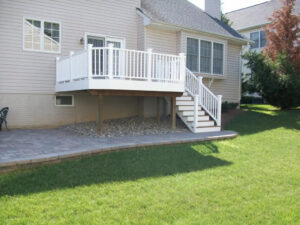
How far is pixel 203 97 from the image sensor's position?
984 centimetres

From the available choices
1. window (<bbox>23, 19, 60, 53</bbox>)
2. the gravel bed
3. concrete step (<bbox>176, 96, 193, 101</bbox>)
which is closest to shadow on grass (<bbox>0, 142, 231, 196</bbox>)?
the gravel bed

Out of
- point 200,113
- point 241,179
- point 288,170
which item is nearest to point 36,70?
point 200,113

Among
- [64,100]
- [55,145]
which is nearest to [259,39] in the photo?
[64,100]

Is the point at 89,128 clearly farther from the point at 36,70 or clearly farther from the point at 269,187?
the point at 269,187

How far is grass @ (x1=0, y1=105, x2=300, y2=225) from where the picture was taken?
11.3 feet

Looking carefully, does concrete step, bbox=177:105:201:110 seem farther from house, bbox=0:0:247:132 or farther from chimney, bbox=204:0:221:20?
chimney, bbox=204:0:221:20

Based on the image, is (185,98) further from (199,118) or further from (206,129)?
(206,129)

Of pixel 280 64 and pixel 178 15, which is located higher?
pixel 178 15

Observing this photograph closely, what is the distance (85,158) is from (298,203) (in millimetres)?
3806

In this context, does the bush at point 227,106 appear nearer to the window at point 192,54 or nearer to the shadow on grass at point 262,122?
the shadow on grass at point 262,122

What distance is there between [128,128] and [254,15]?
18005 mm

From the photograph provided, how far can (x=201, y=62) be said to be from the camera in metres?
12.2

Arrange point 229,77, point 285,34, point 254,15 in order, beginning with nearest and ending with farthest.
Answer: point 285,34 < point 229,77 < point 254,15

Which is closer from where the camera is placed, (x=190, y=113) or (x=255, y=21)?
(x=190, y=113)
